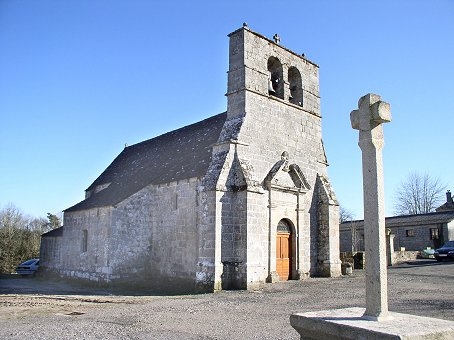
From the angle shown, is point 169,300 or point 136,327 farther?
point 169,300

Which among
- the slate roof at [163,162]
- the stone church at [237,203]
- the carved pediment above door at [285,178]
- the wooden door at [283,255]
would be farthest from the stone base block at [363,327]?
the wooden door at [283,255]

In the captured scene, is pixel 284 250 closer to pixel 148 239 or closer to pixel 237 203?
pixel 237 203

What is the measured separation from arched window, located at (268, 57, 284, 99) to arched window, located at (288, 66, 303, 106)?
98 cm

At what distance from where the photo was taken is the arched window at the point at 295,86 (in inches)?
758

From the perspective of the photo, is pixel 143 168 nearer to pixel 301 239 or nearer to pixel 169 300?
pixel 301 239

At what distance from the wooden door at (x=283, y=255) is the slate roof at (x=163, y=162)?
4420mm

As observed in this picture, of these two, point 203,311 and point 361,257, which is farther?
point 361,257

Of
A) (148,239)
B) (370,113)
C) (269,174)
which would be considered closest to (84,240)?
(148,239)

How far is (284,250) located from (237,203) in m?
3.68

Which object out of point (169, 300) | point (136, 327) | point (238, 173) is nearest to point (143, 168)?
point (238, 173)

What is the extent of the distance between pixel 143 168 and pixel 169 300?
11.5 meters

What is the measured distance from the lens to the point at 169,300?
41.5ft

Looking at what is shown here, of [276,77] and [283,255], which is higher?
[276,77]

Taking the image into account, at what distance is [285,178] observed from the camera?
17688mm
